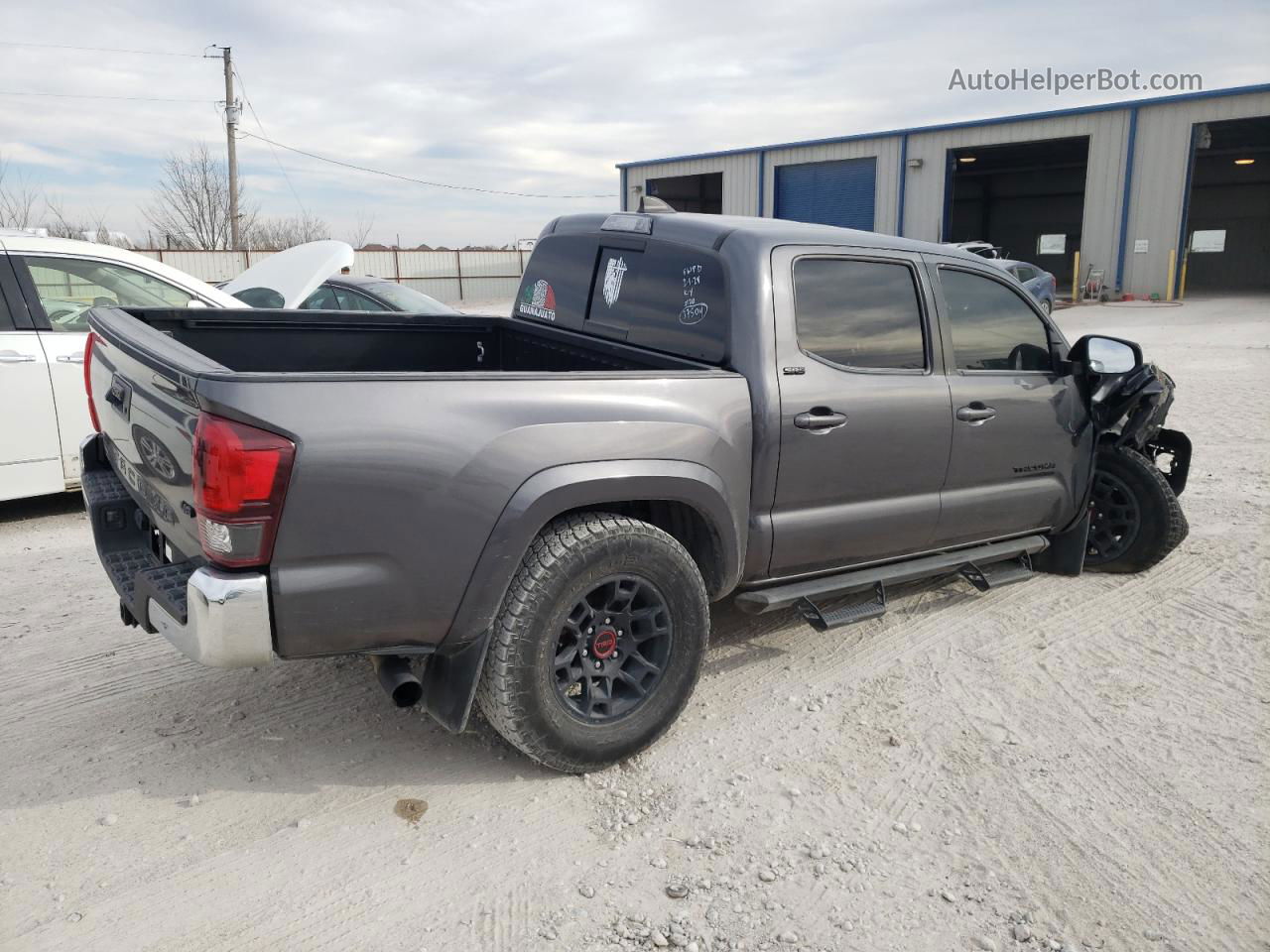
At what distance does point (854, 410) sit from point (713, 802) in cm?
159

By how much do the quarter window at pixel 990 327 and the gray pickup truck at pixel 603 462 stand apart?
16 mm

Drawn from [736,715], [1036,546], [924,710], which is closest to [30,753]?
[736,715]

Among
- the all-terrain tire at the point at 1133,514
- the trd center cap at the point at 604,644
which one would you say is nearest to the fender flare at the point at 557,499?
the trd center cap at the point at 604,644

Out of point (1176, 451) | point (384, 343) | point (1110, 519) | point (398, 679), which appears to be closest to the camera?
point (398, 679)

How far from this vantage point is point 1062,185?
3906 cm

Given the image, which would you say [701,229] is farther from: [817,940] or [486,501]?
[817,940]

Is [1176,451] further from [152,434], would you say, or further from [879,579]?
[152,434]

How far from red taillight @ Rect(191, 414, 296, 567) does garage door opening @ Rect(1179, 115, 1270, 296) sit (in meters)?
A: 38.2

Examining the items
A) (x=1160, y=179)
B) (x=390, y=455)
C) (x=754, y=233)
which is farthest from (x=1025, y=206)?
(x=390, y=455)

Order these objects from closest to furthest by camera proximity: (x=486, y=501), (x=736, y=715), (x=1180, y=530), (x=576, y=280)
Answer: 1. (x=486, y=501)
2. (x=736, y=715)
3. (x=576, y=280)
4. (x=1180, y=530)

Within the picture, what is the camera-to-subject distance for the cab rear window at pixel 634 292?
370 centimetres

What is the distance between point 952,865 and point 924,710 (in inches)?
39.0

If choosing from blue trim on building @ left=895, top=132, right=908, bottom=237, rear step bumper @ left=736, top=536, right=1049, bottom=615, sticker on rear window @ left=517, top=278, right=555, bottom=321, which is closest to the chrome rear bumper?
rear step bumper @ left=736, top=536, right=1049, bottom=615

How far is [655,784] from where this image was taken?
128 inches
